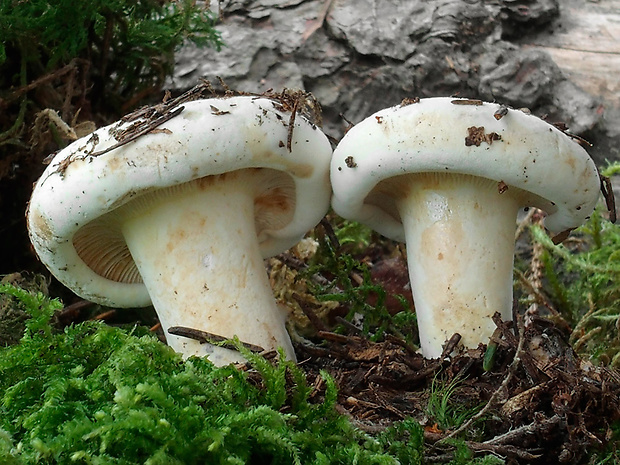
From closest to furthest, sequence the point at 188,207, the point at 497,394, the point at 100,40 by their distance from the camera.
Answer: the point at 497,394, the point at 188,207, the point at 100,40

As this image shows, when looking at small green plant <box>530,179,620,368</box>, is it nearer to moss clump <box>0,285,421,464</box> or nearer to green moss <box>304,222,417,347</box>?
green moss <box>304,222,417,347</box>

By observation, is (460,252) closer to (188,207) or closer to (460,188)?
(460,188)

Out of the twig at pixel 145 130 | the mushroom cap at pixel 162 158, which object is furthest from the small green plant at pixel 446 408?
the twig at pixel 145 130

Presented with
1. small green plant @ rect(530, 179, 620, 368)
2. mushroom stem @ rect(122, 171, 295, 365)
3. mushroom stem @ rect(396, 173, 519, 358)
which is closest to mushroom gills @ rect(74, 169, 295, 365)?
mushroom stem @ rect(122, 171, 295, 365)

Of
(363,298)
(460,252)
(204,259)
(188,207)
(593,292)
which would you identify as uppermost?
(188,207)

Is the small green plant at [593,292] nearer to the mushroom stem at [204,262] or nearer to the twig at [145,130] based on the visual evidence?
the mushroom stem at [204,262]

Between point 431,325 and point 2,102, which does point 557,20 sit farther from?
point 2,102

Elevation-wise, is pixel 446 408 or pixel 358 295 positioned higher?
pixel 446 408

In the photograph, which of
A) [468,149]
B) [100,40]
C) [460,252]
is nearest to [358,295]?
[460,252]
